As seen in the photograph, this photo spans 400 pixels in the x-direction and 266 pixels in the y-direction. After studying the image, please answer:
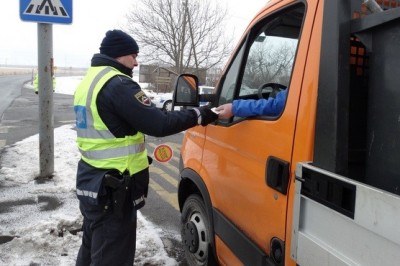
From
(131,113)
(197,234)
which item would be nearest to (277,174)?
(131,113)

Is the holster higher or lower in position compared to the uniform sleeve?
lower

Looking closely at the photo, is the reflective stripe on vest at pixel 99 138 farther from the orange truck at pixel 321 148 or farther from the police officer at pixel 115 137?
the orange truck at pixel 321 148

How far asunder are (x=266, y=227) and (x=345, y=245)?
66 centimetres

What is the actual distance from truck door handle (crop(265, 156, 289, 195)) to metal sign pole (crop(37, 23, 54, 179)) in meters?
4.76

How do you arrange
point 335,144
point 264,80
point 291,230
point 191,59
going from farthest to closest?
point 191,59 → point 264,80 → point 291,230 → point 335,144

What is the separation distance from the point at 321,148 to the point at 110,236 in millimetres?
1575

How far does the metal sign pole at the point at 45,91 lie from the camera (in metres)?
5.89

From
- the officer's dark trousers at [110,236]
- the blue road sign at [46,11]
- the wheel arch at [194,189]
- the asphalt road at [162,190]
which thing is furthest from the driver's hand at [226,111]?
the blue road sign at [46,11]

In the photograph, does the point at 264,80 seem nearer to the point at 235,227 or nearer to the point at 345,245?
the point at 235,227

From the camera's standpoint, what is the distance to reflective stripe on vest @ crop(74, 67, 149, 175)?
2.56 meters

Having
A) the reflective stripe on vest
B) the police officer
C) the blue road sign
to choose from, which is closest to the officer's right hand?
the police officer

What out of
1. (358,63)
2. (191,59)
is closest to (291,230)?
(358,63)

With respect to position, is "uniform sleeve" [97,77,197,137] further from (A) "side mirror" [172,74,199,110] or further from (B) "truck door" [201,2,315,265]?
(B) "truck door" [201,2,315,265]

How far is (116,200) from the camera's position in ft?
8.43
